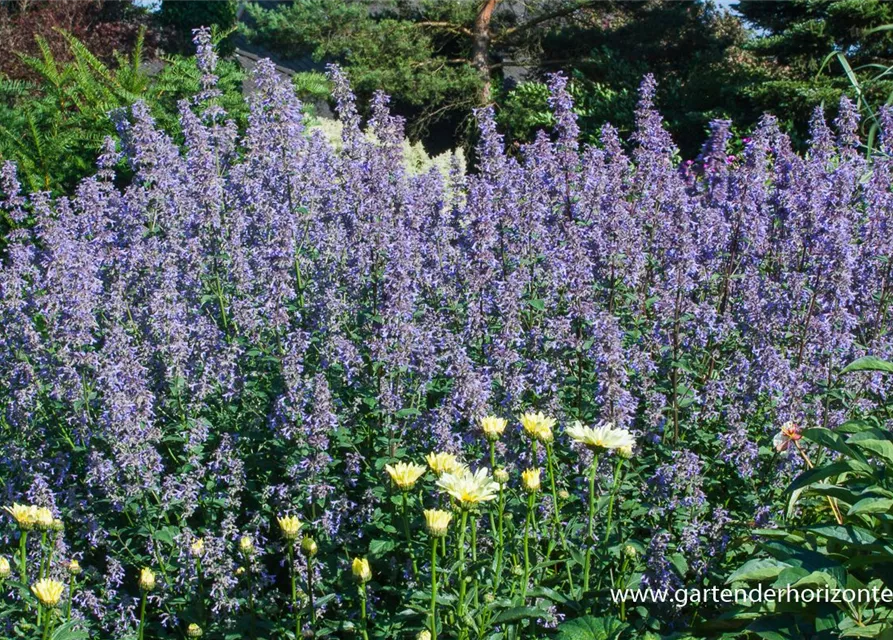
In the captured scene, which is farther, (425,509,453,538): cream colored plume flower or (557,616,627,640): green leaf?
(557,616,627,640): green leaf

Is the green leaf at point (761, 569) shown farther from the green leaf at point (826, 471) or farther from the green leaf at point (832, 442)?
the green leaf at point (832, 442)

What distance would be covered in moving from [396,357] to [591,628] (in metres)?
1.26

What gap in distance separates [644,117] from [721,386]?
1.95 metres

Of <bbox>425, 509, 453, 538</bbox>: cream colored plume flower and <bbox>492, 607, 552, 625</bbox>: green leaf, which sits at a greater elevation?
<bbox>425, 509, 453, 538</bbox>: cream colored plume flower

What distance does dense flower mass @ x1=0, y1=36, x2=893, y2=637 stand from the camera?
350cm

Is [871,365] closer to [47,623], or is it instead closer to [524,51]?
[47,623]

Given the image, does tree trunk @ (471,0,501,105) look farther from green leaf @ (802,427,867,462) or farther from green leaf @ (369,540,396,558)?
green leaf @ (802,427,867,462)

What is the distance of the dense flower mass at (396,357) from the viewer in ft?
11.5

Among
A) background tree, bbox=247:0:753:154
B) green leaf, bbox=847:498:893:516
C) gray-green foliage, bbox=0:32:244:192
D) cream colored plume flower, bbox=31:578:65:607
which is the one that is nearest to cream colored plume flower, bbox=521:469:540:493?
green leaf, bbox=847:498:893:516

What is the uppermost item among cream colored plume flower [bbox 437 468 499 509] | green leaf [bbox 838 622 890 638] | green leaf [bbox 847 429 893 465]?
green leaf [bbox 847 429 893 465]

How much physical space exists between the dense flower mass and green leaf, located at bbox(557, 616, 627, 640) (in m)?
0.24

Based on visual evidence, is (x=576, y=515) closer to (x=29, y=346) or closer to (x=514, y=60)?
(x=29, y=346)

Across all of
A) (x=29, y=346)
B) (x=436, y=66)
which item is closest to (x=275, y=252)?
(x=29, y=346)

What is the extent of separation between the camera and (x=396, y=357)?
3686 millimetres
